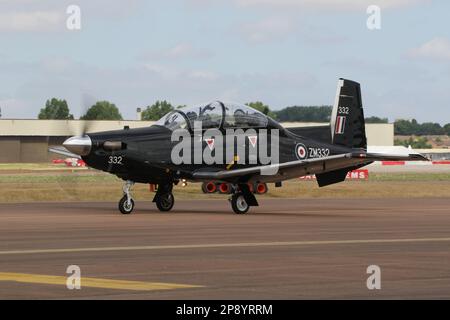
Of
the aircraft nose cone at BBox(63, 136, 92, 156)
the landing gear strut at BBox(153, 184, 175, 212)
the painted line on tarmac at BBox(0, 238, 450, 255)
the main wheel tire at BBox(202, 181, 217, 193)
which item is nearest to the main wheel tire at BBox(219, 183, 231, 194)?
the main wheel tire at BBox(202, 181, 217, 193)

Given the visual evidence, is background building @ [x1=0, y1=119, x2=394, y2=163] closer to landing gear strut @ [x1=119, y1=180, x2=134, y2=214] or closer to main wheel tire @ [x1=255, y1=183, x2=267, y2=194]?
main wheel tire @ [x1=255, y1=183, x2=267, y2=194]

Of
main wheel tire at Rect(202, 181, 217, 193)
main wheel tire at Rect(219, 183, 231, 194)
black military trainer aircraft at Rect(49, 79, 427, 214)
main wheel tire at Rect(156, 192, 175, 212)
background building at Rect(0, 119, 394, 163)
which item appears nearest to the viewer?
black military trainer aircraft at Rect(49, 79, 427, 214)

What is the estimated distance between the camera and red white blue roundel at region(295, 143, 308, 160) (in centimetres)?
2900

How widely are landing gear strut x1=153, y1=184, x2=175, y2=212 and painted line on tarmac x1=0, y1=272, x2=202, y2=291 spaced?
50.3 ft

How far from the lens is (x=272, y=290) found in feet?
38.9

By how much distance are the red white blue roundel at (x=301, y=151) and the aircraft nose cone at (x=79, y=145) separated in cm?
637

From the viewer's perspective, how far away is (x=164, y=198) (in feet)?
94.1

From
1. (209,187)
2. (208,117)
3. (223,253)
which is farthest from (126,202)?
(223,253)

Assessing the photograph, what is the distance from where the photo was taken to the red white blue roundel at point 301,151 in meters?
29.0

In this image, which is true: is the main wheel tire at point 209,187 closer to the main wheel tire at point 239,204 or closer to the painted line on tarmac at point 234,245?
the main wheel tire at point 239,204

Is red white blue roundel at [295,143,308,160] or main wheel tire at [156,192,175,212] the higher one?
red white blue roundel at [295,143,308,160]

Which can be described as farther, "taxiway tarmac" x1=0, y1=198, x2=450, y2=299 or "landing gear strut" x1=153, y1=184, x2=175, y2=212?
"landing gear strut" x1=153, y1=184, x2=175, y2=212

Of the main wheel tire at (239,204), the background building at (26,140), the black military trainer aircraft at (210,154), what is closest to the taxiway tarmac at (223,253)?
the main wheel tire at (239,204)
